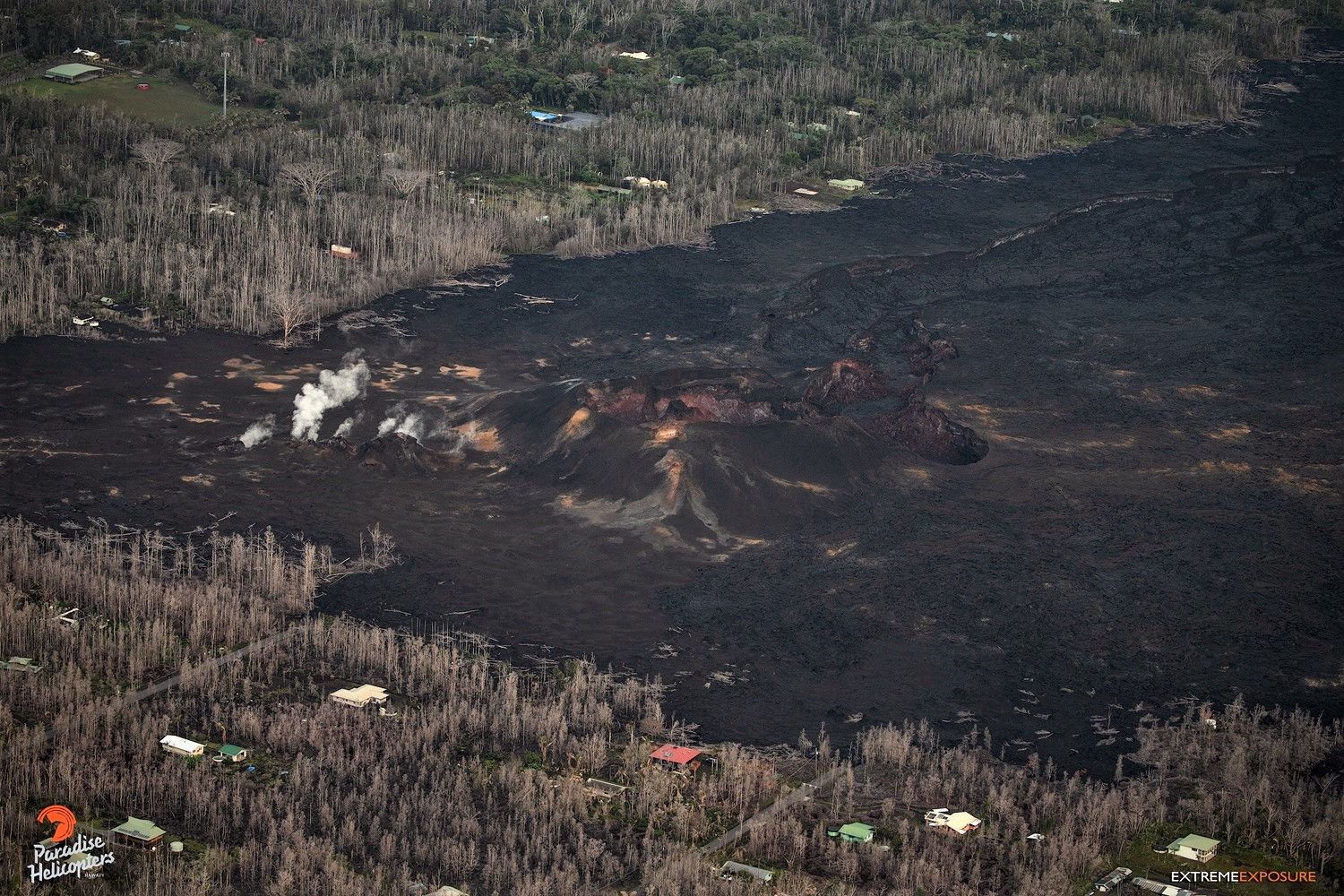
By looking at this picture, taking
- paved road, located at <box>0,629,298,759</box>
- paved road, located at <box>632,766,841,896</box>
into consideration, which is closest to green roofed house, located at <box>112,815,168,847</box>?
paved road, located at <box>0,629,298,759</box>

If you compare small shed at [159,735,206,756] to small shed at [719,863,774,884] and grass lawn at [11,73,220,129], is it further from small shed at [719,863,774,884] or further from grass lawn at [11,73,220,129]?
grass lawn at [11,73,220,129]

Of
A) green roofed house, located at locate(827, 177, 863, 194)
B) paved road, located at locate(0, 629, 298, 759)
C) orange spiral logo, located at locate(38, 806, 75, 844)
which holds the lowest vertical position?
paved road, located at locate(0, 629, 298, 759)

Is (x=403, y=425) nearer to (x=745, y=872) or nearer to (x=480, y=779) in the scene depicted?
(x=480, y=779)

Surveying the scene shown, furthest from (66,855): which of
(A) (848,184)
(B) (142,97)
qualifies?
(B) (142,97)

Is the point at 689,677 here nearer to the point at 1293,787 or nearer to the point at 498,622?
the point at 498,622

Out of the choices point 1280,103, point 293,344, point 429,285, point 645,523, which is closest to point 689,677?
point 645,523

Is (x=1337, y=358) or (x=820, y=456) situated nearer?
(x=820, y=456)
